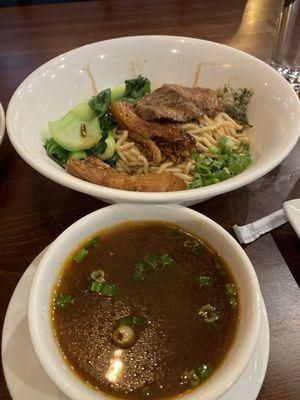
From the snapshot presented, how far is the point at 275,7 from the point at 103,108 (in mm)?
2103

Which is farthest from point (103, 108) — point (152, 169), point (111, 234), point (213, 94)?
point (111, 234)

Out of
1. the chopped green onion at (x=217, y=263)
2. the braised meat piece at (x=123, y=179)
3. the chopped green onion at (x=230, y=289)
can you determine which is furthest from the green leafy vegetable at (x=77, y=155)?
the chopped green onion at (x=230, y=289)

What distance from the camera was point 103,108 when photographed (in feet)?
6.77

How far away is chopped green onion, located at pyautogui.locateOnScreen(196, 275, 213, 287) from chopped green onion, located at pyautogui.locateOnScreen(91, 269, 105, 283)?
1.00ft

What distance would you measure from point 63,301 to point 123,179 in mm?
657

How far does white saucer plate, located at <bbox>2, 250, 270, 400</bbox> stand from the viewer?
1110 millimetres

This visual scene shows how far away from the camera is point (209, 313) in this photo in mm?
1182

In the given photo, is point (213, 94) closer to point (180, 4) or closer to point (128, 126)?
point (128, 126)

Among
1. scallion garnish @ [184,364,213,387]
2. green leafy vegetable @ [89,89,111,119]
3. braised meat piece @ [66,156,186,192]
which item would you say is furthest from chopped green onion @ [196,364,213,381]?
green leafy vegetable @ [89,89,111,119]

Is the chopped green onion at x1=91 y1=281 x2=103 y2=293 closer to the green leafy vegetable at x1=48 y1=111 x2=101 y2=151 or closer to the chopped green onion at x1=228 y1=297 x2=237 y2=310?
the chopped green onion at x1=228 y1=297 x2=237 y2=310

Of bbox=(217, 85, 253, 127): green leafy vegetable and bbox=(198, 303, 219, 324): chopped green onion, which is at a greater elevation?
bbox=(217, 85, 253, 127): green leafy vegetable

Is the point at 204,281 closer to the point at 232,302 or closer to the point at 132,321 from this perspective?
the point at 232,302

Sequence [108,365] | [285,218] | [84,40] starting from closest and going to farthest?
1. [108,365]
2. [285,218]
3. [84,40]

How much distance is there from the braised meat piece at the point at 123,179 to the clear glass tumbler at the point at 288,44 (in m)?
1.28
